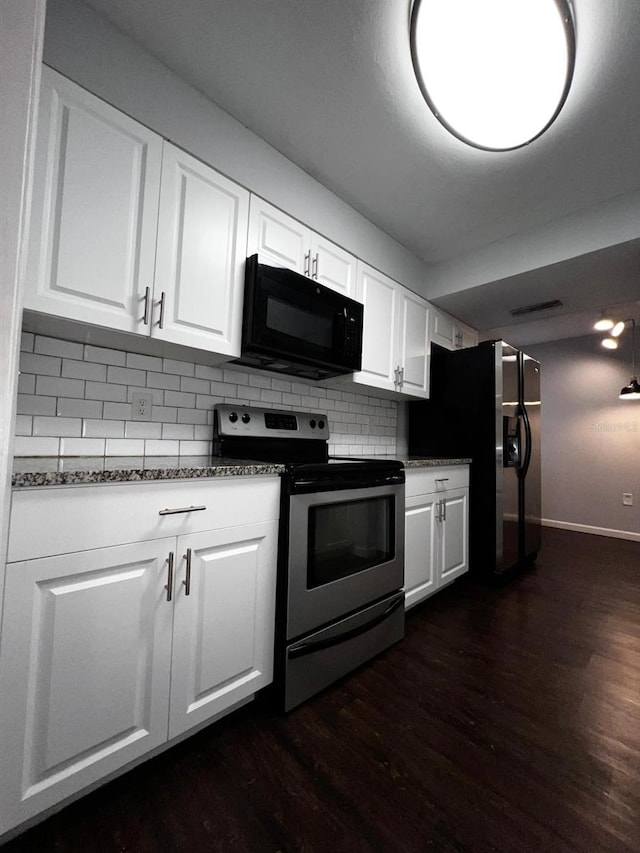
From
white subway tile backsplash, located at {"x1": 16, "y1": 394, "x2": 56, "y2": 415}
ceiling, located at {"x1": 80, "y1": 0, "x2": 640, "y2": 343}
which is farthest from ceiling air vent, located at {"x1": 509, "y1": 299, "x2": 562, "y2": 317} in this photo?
white subway tile backsplash, located at {"x1": 16, "y1": 394, "x2": 56, "y2": 415}

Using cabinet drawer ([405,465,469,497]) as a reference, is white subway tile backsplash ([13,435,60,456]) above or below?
above

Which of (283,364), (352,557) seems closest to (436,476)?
(352,557)

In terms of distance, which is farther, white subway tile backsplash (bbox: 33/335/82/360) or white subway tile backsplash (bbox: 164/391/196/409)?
white subway tile backsplash (bbox: 164/391/196/409)

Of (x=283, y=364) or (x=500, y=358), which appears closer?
(x=283, y=364)

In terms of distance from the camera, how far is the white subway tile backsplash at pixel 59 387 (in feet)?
4.61

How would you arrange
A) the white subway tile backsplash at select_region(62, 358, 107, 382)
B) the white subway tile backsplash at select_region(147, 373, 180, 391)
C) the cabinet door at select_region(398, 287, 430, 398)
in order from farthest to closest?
the cabinet door at select_region(398, 287, 430, 398) < the white subway tile backsplash at select_region(147, 373, 180, 391) < the white subway tile backsplash at select_region(62, 358, 107, 382)

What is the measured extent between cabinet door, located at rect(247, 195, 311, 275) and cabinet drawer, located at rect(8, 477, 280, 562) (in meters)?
1.11

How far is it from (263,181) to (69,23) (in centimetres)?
82

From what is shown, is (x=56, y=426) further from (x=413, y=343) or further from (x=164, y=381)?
(x=413, y=343)

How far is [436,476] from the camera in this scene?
2.33 metres

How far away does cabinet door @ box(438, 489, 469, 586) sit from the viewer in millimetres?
2377

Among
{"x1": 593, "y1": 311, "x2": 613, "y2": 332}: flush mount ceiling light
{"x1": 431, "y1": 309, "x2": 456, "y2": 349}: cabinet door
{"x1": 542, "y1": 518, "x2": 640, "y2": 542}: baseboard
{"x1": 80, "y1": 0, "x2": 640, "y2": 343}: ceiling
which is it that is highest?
{"x1": 80, "y1": 0, "x2": 640, "y2": 343}: ceiling

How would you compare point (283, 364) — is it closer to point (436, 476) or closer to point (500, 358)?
point (436, 476)

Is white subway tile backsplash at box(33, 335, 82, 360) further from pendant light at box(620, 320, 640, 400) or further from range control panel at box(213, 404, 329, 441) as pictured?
pendant light at box(620, 320, 640, 400)
